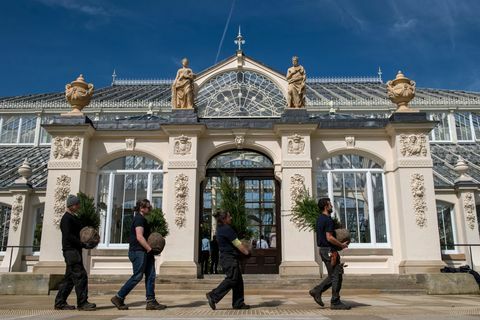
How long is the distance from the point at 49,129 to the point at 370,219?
9551 millimetres

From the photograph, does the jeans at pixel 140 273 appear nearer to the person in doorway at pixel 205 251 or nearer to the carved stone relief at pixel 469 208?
the person in doorway at pixel 205 251

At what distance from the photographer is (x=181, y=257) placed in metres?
11.7

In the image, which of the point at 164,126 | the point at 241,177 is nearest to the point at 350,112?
the point at 241,177

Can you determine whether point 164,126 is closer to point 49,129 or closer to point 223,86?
point 49,129

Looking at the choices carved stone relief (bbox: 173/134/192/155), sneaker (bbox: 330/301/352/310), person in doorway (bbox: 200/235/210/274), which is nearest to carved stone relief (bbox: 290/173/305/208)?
carved stone relief (bbox: 173/134/192/155)

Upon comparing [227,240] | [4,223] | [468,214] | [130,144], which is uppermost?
[130,144]

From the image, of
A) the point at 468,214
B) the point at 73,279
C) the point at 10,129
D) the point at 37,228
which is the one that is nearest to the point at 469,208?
the point at 468,214

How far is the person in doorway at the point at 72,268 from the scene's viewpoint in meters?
6.29

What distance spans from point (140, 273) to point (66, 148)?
7.40m

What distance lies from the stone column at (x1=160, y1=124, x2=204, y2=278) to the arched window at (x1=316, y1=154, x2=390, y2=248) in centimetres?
371

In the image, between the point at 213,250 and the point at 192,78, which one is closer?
the point at 192,78

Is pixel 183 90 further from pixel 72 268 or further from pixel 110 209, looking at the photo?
pixel 72 268

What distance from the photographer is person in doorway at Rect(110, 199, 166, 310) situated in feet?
20.7

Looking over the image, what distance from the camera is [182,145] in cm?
1252
